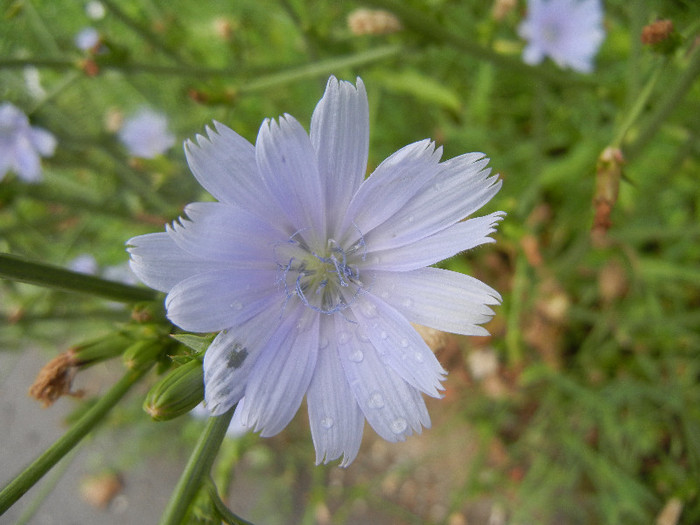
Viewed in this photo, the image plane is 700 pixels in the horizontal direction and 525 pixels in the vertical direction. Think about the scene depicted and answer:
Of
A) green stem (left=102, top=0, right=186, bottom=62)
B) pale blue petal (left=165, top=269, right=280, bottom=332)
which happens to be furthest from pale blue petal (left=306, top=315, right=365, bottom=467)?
green stem (left=102, top=0, right=186, bottom=62)

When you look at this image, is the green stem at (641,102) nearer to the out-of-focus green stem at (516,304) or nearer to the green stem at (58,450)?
the out-of-focus green stem at (516,304)

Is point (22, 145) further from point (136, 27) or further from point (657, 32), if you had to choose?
point (657, 32)

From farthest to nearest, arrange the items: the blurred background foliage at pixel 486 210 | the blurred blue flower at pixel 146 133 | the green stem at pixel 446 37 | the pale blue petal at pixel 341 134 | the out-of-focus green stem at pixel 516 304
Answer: the blurred blue flower at pixel 146 133, the out-of-focus green stem at pixel 516 304, the blurred background foliage at pixel 486 210, the green stem at pixel 446 37, the pale blue petal at pixel 341 134

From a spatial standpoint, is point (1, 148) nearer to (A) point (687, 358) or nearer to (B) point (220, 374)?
(B) point (220, 374)

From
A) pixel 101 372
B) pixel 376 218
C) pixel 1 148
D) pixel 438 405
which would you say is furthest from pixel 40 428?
pixel 376 218

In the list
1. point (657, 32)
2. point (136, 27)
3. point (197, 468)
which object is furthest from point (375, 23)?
point (197, 468)

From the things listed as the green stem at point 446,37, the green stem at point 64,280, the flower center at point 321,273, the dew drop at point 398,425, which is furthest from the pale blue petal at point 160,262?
the green stem at point 446,37
